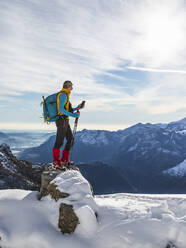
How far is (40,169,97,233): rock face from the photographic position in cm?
706

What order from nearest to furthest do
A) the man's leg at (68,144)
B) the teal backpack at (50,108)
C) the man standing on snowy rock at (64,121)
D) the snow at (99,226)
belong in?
1. the snow at (99,226)
2. the man standing on snowy rock at (64,121)
3. the teal backpack at (50,108)
4. the man's leg at (68,144)

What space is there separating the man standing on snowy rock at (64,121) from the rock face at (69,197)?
1512mm

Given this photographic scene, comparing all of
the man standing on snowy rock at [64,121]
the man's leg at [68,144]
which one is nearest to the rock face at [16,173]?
the man's leg at [68,144]

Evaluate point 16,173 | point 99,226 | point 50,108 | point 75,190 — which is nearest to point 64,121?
point 50,108

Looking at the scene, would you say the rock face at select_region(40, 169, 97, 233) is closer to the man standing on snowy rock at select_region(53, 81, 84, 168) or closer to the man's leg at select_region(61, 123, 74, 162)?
the man standing on snowy rock at select_region(53, 81, 84, 168)

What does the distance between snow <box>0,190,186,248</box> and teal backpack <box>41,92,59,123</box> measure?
139 inches

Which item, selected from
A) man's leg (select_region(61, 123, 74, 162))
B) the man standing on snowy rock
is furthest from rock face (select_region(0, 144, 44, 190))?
the man standing on snowy rock

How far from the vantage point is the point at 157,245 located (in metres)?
6.32

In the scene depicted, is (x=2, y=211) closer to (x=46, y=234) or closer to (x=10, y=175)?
(x=46, y=234)

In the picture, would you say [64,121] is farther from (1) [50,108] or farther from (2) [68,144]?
(2) [68,144]

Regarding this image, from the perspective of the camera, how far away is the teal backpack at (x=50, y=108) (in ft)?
30.8

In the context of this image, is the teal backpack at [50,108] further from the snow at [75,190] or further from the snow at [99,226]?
the snow at [99,226]

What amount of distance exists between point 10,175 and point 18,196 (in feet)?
20.2

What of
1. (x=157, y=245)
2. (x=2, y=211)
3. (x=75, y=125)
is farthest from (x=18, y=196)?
(x=157, y=245)
